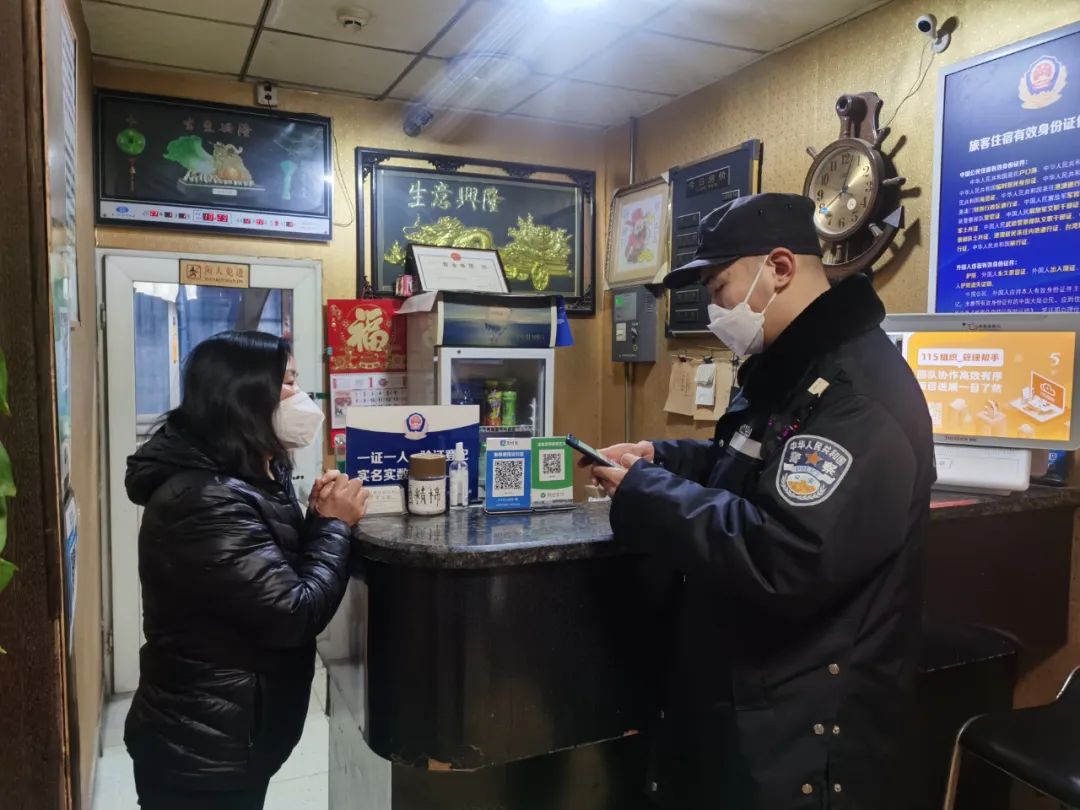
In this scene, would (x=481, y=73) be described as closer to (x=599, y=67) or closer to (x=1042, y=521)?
(x=599, y=67)

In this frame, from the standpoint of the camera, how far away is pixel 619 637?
5.25 ft

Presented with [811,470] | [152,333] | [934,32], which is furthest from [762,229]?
[152,333]

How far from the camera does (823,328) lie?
53.2 inches

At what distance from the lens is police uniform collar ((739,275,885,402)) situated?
1.34m

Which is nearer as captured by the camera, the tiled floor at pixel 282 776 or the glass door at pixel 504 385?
the tiled floor at pixel 282 776

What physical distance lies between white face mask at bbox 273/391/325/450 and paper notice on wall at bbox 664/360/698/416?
2.22 m

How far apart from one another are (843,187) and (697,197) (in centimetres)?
89

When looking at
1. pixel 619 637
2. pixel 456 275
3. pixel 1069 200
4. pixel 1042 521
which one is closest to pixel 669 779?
pixel 619 637

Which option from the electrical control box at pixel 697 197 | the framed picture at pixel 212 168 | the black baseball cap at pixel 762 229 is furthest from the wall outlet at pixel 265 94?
the black baseball cap at pixel 762 229

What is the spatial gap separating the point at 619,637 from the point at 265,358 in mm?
903

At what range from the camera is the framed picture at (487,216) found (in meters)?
3.77

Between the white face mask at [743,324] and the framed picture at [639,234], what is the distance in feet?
7.28

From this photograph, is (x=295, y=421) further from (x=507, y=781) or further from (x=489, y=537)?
(x=507, y=781)

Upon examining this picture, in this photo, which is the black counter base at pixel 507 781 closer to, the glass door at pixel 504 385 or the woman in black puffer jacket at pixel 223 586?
the woman in black puffer jacket at pixel 223 586
